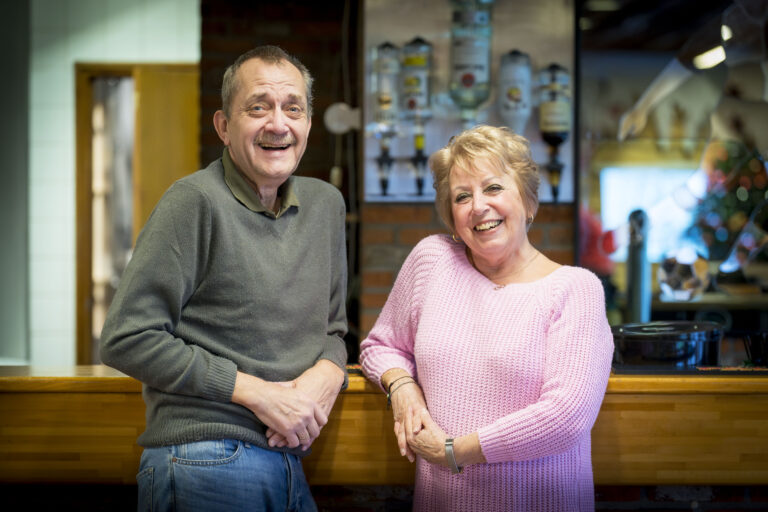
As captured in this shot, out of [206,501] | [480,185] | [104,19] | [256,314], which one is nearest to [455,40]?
[480,185]

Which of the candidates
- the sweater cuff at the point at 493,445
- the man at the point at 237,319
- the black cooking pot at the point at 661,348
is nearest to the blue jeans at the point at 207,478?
the man at the point at 237,319

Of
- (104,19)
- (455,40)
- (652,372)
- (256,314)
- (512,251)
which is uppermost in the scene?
(104,19)

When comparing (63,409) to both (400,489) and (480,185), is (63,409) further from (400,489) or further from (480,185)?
(480,185)

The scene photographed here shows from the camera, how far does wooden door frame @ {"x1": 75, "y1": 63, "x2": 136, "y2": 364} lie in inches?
191

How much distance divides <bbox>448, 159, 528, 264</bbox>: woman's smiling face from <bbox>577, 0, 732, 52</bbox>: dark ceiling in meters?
2.07

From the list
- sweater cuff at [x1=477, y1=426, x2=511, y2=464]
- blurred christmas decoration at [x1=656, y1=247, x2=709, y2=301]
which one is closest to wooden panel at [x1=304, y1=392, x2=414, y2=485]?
sweater cuff at [x1=477, y1=426, x2=511, y2=464]

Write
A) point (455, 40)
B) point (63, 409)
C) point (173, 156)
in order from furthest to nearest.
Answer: point (173, 156) → point (455, 40) → point (63, 409)

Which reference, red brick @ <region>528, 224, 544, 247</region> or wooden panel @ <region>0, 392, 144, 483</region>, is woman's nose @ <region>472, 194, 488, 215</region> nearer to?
wooden panel @ <region>0, 392, 144, 483</region>

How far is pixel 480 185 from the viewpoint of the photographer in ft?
4.97

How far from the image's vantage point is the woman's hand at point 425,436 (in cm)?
145

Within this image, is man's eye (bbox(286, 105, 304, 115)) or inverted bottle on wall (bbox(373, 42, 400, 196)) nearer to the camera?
man's eye (bbox(286, 105, 304, 115))

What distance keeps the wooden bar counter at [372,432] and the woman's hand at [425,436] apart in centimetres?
22

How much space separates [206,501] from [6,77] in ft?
10.8

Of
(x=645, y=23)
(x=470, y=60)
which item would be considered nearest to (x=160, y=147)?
(x=470, y=60)
